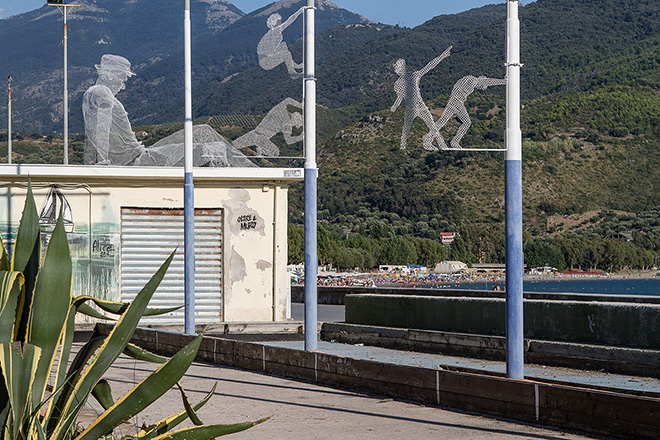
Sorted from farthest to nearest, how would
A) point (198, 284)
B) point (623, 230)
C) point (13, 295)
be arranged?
point (623, 230) → point (198, 284) → point (13, 295)

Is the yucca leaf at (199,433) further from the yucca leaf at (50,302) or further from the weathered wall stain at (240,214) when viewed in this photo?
the weathered wall stain at (240,214)

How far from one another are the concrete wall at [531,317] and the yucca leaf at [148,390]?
11.2 m

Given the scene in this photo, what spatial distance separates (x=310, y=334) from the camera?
16266 millimetres

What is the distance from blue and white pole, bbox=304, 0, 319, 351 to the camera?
16.0m

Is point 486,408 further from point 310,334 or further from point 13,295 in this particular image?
point 13,295

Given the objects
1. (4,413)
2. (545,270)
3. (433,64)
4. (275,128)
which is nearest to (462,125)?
(433,64)

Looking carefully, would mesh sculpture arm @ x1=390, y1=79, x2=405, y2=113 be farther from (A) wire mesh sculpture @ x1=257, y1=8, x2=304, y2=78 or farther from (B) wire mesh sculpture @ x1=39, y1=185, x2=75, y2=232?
(B) wire mesh sculpture @ x1=39, y1=185, x2=75, y2=232

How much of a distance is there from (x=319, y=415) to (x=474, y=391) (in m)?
2.09

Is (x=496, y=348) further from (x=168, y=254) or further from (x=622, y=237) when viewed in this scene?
(x=622, y=237)

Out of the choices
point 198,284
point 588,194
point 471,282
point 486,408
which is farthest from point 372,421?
point 471,282

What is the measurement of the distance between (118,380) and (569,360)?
8053 millimetres

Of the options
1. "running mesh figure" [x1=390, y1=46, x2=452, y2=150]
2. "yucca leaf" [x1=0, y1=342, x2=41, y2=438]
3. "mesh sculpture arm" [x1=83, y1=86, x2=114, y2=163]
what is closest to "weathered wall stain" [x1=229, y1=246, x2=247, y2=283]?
"mesh sculpture arm" [x1=83, y1=86, x2=114, y2=163]

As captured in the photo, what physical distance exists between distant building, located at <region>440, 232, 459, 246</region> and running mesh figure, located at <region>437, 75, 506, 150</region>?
550 ft

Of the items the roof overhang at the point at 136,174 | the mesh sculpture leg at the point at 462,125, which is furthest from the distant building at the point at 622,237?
the mesh sculpture leg at the point at 462,125
